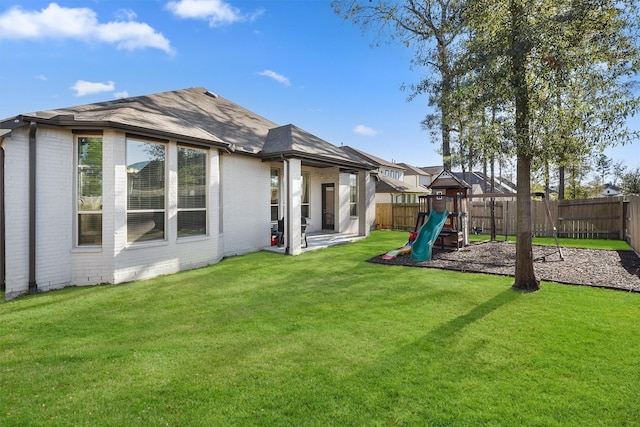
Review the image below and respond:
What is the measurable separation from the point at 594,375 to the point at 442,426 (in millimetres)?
1854

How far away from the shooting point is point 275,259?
30.8 ft

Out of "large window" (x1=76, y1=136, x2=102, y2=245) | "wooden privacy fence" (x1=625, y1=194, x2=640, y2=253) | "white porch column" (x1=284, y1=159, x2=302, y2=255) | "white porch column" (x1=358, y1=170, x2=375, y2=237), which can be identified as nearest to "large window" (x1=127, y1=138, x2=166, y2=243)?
"large window" (x1=76, y1=136, x2=102, y2=245)

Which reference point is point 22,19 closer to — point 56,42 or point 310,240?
point 56,42

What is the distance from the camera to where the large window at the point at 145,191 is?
7.08 m

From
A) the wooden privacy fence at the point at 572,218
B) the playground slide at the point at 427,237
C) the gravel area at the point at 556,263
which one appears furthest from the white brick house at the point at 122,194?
the wooden privacy fence at the point at 572,218

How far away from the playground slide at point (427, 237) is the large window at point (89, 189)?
798cm

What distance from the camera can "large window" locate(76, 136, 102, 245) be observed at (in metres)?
6.79

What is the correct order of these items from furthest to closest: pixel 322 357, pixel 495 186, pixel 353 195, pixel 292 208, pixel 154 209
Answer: pixel 495 186 → pixel 353 195 → pixel 292 208 → pixel 154 209 → pixel 322 357

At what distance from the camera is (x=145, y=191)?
7.29 m

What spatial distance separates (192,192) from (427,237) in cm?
688

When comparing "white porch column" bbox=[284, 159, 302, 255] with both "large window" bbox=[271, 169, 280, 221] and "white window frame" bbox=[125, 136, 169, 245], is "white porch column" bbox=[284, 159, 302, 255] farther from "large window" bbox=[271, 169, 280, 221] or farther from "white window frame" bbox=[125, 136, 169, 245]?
"white window frame" bbox=[125, 136, 169, 245]

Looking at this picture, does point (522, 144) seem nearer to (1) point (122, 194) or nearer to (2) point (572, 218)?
(1) point (122, 194)

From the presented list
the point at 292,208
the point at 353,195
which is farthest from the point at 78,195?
the point at 353,195

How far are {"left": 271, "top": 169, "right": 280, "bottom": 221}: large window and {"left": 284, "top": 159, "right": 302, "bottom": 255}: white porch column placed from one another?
199 cm
